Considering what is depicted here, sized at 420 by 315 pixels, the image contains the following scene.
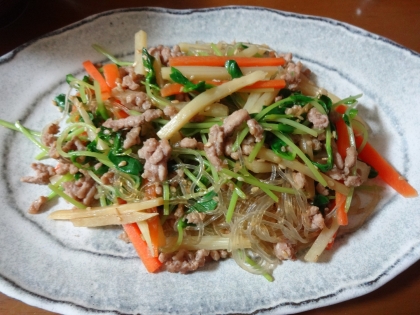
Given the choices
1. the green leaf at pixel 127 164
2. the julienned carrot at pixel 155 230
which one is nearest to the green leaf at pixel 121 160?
the green leaf at pixel 127 164

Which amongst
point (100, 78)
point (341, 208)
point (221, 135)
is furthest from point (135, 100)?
point (341, 208)

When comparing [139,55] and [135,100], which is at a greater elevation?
[139,55]

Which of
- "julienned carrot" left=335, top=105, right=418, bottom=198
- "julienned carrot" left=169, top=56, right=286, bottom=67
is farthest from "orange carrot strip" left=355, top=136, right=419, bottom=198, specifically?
"julienned carrot" left=169, top=56, right=286, bottom=67

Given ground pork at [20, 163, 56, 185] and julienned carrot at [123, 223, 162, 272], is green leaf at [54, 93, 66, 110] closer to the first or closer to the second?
ground pork at [20, 163, 56, 185]

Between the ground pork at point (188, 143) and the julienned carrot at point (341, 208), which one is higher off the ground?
the ground pork at point (188, 143)

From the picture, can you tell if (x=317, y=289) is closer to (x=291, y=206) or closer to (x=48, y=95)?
(x=291, y=206)

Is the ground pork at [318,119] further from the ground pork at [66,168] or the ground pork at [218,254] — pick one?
the ground pork at [66,168]

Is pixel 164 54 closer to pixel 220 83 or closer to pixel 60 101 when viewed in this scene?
pixel 220 83

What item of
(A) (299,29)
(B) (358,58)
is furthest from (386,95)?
(A) (299,29)

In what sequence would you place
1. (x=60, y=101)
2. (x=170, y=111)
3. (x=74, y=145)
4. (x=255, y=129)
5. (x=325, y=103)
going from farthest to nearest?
(x=60, y=101)
(x=74, y=145)
(x=325, y=103)
(x=170, y=111)
(x=255, y=129)
